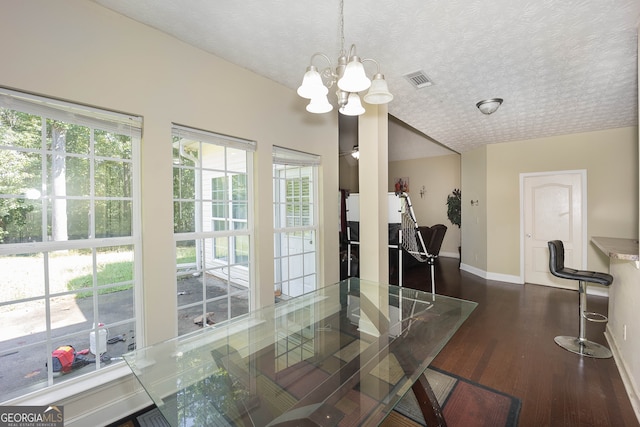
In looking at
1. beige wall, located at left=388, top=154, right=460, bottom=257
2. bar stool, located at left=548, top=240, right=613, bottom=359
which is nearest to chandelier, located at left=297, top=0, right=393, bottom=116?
bar stool, located at left=548, top=240, right=613, bottom=359

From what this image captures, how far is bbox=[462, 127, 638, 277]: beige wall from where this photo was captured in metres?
3.96

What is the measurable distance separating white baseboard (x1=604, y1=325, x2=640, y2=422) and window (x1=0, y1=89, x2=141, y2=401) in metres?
3.56

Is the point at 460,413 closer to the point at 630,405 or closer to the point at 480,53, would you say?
the point at 630,405

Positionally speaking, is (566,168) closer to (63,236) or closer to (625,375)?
(625,375)

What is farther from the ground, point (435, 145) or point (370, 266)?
point (435, 145)

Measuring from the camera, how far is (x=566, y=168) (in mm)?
4359

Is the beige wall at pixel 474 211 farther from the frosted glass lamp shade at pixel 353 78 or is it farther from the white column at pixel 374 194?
the frosted glass lamp shade at pixel 353 78

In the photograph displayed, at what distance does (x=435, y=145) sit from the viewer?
22.5 ft

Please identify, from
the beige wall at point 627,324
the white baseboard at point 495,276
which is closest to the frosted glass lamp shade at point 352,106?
the beige wall at point 627,324

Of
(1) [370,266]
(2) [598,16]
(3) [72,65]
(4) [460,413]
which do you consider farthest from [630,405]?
(3) [72,65]

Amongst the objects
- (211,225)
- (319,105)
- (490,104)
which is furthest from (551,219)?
(211,225)

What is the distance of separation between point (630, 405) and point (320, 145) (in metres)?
3.39

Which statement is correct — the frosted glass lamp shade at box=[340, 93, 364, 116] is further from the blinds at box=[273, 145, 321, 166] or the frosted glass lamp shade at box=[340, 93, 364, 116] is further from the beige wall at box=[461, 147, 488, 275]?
the beige wall at box=[461, 147, 488, 275]

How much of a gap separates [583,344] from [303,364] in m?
3.01
